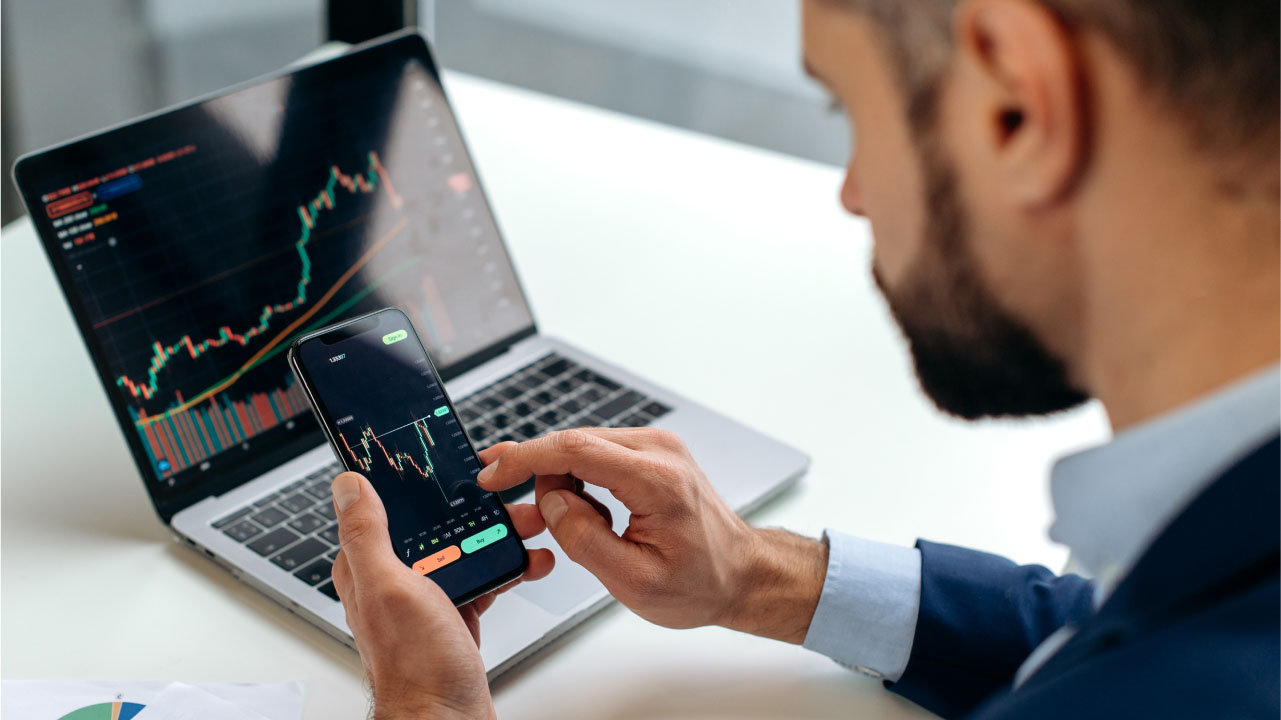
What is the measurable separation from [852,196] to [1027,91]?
0.18 metres

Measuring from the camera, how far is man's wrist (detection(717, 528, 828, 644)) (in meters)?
0.76

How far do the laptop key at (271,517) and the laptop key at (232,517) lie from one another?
0.04 feet

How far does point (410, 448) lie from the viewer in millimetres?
750

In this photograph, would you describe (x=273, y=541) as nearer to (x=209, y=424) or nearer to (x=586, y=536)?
(x=209, y=424)

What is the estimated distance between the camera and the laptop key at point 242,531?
32.4 inches

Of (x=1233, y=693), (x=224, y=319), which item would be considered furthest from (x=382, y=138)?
(x=1233, y=693)

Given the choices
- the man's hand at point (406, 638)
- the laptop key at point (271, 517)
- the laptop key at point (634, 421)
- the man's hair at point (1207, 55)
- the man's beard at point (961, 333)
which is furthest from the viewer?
the laptop key at point (634, 421)

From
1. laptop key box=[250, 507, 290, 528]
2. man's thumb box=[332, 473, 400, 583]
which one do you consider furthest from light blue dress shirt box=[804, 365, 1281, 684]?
laptop key box=[250, 507, 290, 528]

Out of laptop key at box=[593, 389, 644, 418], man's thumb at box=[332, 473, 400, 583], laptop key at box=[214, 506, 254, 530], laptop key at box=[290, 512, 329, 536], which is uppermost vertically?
man's thumb at box=[332, 473, 400, 583]

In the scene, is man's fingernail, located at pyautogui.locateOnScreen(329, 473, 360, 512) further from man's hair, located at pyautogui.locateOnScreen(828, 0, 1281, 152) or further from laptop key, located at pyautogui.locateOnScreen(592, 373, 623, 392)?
man's hair, located at pyautogui.locateOnScreen(828, 0, 1281, 152)

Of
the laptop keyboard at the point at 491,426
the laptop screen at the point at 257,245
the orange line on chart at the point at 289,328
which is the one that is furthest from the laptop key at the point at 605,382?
the orange line on chart at the point at 289,328

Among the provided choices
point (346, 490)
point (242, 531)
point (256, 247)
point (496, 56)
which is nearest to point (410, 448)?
Answer: point (346, 490)

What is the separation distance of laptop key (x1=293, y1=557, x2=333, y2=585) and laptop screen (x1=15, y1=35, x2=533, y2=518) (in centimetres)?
13

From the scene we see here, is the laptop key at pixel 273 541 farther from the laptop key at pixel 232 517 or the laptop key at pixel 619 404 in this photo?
the laptop key at pixel 619 404
